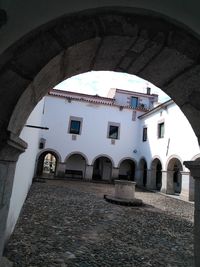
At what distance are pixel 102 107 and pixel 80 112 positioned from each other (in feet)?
6.03

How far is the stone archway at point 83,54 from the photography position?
161cm

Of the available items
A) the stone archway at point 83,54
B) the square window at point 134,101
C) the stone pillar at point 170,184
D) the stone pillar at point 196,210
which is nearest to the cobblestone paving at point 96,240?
the stone pillar at point 196,210

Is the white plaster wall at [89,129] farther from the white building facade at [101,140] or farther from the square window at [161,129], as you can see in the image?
the square window at [161,129]

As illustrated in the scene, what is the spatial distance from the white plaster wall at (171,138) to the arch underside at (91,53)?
1090cm

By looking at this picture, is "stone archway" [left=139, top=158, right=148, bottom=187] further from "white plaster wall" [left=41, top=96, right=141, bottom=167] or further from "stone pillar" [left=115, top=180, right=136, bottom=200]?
"stone pillar" [left=115, top=180, right=136, bottom=200]

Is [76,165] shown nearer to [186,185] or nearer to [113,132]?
[113,132]

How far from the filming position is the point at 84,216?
643cm

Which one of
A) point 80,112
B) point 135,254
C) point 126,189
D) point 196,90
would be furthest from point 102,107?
point 196,90

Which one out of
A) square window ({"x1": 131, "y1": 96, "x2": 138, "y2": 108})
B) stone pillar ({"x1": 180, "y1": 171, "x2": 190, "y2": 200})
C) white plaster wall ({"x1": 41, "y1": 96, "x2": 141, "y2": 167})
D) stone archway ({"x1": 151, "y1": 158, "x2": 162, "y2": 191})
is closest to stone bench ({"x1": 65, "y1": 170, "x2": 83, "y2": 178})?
white plaster wall ({"x1": 41, "y1": 96, "x2": 141, "y2": 167})

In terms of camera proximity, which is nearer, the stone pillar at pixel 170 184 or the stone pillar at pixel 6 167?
the stone pillar at pixel 6 167

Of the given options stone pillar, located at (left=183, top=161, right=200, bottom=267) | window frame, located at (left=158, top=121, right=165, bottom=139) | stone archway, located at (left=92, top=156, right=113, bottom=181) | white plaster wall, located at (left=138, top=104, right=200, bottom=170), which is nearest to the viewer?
stone pillar, located at (left=183, top=161, right=200, bottom=267)

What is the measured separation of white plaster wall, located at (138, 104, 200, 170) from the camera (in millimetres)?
13521

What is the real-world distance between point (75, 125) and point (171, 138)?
25.5ft

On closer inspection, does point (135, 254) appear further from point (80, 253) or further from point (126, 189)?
point (126, 189)
